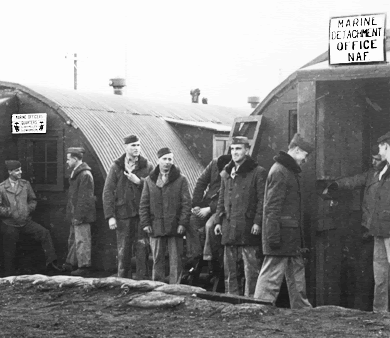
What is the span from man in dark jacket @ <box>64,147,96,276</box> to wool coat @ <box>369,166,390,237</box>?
496cm

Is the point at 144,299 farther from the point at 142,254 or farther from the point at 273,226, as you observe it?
the point at 142,254

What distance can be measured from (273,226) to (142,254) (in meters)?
3.26

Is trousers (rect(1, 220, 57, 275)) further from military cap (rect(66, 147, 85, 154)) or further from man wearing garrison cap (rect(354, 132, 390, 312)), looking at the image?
man wearing garrison cap (rect(354, 132, 390, 312))

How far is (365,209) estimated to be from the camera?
9.73m

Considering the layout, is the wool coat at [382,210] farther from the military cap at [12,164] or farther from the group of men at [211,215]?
the military cap at [12,164]

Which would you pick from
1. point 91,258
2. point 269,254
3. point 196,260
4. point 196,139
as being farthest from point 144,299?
point 196,139

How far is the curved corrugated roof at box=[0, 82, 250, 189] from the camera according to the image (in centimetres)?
1440

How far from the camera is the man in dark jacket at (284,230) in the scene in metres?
9.36

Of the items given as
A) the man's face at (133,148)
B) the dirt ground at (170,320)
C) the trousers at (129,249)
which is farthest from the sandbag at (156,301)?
the man's face at (133,148)

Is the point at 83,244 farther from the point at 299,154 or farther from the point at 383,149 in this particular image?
the point at 383,149

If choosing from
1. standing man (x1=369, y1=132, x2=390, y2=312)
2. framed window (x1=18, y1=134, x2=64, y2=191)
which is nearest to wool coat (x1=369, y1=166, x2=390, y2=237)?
standing man (x1=369, y1=132, x2=390, y2=312)

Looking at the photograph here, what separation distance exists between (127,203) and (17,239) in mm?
2360

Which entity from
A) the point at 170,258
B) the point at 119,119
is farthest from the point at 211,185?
the point at 119,119

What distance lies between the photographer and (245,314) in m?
8.20
